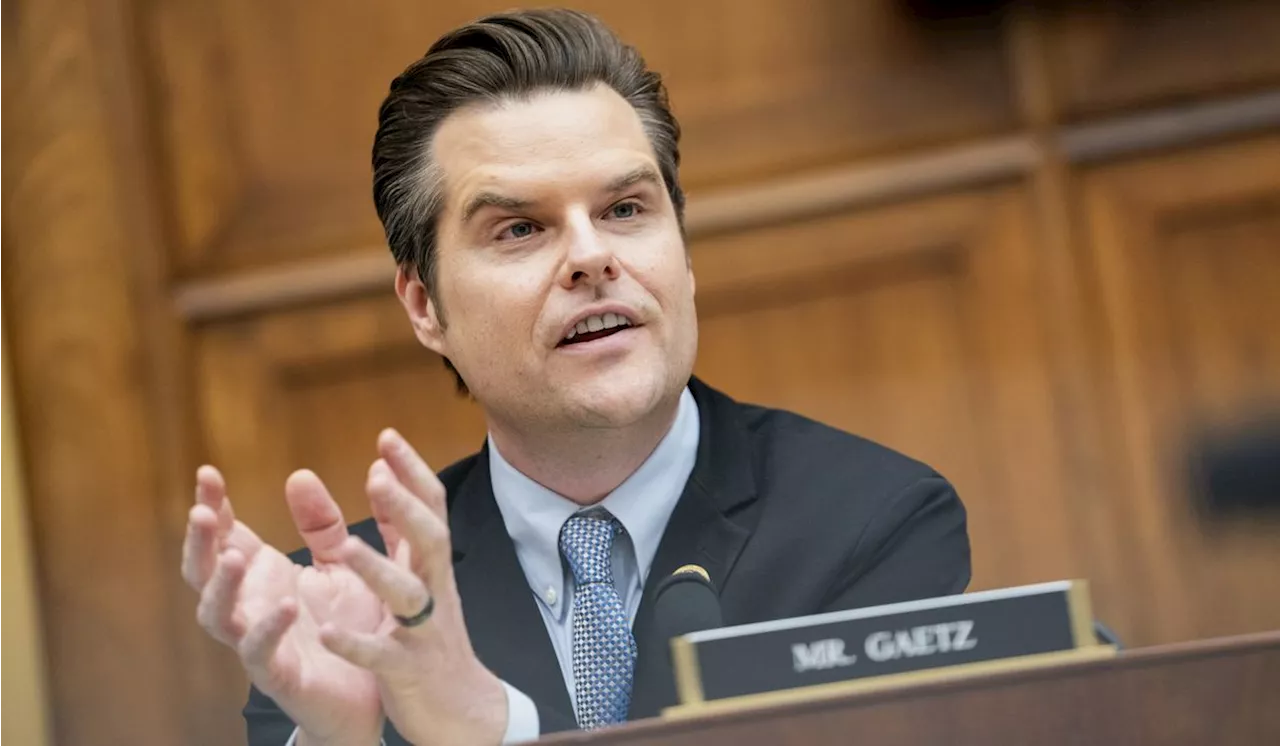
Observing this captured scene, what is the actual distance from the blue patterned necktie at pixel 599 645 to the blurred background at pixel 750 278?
991mm

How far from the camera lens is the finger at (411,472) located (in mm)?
1219

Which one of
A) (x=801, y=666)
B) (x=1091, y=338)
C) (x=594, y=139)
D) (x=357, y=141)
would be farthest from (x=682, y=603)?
(x=357, y=141)

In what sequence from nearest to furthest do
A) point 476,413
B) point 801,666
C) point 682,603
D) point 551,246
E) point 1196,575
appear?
1. point 801,666
2. point 682,603
3. point 551,246
4. point 1196,575
5. point 476,413

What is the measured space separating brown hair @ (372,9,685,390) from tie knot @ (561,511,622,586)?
11.8 inches

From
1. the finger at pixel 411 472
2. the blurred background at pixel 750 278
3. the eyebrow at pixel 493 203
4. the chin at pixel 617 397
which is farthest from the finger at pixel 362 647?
the blurred background at pixel 750 278

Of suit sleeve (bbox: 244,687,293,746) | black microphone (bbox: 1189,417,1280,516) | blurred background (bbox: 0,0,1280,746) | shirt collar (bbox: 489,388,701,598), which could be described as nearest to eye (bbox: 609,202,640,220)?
shirt collar (bbox: 489,388,701,598)

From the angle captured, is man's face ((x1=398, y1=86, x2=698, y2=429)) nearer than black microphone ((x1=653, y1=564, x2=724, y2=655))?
No

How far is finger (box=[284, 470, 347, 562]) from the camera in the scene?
1.37 m

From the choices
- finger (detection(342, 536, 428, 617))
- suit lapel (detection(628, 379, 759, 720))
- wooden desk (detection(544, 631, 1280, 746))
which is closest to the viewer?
wooden desk (detection(544, 631, 1280, 746))

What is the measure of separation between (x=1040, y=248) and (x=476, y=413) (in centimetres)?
92

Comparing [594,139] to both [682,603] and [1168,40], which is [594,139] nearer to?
[682,603]

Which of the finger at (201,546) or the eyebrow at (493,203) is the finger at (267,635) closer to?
the finger at (201,546)

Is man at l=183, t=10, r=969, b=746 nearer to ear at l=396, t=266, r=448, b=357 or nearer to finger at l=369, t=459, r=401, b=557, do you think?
ear at l=396, t=266, r=448, b=357

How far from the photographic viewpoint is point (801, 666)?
103 cm
